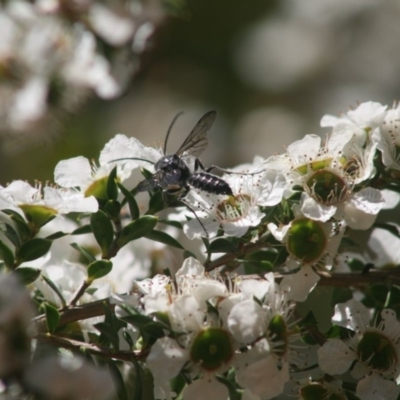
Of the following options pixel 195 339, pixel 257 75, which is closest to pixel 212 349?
pixel 195 339

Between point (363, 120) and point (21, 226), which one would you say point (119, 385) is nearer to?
point (21, 226)

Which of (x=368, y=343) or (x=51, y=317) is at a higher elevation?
(x=51, y=317)

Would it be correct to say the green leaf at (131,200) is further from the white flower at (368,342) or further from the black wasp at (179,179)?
the white flower at (368,342)

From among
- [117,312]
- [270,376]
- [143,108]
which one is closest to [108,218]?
[117,312]

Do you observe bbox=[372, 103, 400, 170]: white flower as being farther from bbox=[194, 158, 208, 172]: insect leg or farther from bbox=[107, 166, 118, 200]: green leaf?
bbox=[107, 166, 118, 200]: green leaf

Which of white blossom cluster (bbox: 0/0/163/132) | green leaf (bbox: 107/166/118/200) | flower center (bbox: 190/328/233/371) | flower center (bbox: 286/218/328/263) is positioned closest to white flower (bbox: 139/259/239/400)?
flower center (bbox: 190/328/233/371)

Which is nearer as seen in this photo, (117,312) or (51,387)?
(51,387)

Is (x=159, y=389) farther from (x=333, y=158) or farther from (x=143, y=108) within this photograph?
(x=143, y=108)
